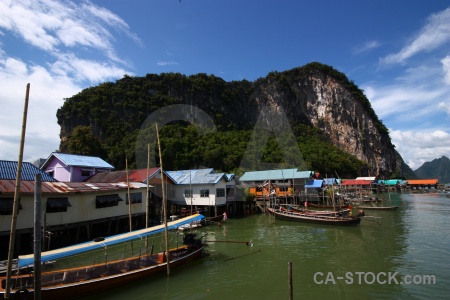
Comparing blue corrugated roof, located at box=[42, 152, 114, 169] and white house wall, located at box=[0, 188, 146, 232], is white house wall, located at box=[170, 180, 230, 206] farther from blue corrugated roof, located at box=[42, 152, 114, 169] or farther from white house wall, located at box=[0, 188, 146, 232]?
blue corrugated roof, located at box=[42, 152, 114, 169]

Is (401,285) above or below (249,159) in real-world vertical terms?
below

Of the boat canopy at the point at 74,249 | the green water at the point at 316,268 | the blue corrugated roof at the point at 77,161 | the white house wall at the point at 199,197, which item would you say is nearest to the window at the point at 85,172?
the blue corrugated roof at the point at 77,161

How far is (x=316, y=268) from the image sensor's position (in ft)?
45.0

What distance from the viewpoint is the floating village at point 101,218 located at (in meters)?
9.99

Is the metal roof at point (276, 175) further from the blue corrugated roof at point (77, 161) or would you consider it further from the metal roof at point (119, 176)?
the blue corrugated roof at point (77, 161)

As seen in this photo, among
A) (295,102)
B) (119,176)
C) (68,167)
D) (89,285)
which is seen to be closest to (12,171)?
(68,167)

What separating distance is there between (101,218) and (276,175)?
3080 centimetres

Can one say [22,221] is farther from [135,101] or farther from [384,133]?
[384,133]

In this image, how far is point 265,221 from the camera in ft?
96.4

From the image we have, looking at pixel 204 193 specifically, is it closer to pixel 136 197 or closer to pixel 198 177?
pixel 198 177

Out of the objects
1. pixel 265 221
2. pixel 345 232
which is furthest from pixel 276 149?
pixel 345 232

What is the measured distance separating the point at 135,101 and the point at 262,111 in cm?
4821

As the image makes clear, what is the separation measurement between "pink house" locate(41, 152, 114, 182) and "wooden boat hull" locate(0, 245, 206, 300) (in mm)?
19473

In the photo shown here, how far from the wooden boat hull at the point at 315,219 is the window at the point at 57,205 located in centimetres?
2056
